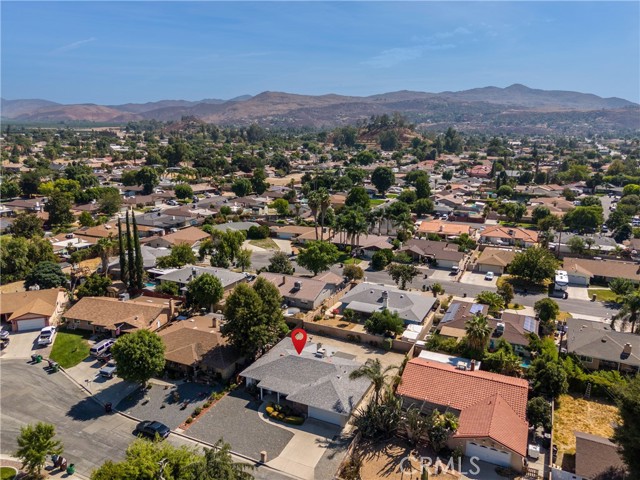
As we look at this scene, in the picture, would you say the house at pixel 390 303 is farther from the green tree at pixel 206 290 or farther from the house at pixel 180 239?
the house at pixel 180 239

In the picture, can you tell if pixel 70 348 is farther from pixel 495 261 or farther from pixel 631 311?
pixel 495 261

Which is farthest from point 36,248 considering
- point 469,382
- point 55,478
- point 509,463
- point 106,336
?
point 509,463

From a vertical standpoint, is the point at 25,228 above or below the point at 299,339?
above

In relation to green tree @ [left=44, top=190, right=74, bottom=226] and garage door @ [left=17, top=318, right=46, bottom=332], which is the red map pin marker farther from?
green tree @ [left=44, top=190, right=74, bottom=226]

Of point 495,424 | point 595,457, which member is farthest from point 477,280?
point 595,457

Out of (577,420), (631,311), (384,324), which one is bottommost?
(577,420)

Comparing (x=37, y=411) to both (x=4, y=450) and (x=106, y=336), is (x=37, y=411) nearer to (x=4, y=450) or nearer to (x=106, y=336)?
(x=4, y=450)

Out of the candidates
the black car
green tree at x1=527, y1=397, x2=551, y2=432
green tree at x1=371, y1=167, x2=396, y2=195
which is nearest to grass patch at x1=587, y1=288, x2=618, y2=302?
green tree at x1=527, y1=397, x2=551, y2=432
